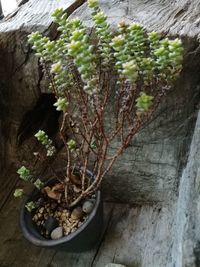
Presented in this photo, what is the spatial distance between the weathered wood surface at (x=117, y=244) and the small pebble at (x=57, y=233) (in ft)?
0.45

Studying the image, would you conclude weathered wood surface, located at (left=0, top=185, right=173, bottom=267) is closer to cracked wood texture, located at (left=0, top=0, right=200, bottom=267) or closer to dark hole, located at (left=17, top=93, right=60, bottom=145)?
cracked wood texture, located at (left=0, top=0, right=200, bottom=267)

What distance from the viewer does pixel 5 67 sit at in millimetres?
1361

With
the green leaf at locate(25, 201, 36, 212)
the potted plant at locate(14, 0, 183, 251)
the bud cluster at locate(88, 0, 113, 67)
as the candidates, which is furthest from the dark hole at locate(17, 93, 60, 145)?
the bud cluster at locate(88, 0, 113, 67)

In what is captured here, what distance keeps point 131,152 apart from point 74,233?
357 millimetres

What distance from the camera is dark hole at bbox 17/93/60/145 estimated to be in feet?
4.94

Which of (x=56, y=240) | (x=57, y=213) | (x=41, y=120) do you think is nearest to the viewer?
(x=56, y=240)

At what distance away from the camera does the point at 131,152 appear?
1.45m

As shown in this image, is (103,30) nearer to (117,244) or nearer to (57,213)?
(57,213)

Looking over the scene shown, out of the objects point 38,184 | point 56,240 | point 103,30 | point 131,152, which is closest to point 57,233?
point 56,240

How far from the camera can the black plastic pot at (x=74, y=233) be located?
4.23ft

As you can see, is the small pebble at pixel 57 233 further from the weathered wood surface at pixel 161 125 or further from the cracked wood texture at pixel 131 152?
the weathered wood surface at pixel 161 125

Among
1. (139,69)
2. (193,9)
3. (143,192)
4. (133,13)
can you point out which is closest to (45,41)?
(139,69)

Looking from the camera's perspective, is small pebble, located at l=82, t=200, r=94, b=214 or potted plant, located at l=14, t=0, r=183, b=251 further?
small pebble, located at l=82, t=200, r=94, b=214

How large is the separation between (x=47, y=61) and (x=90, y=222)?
540 millimetres
